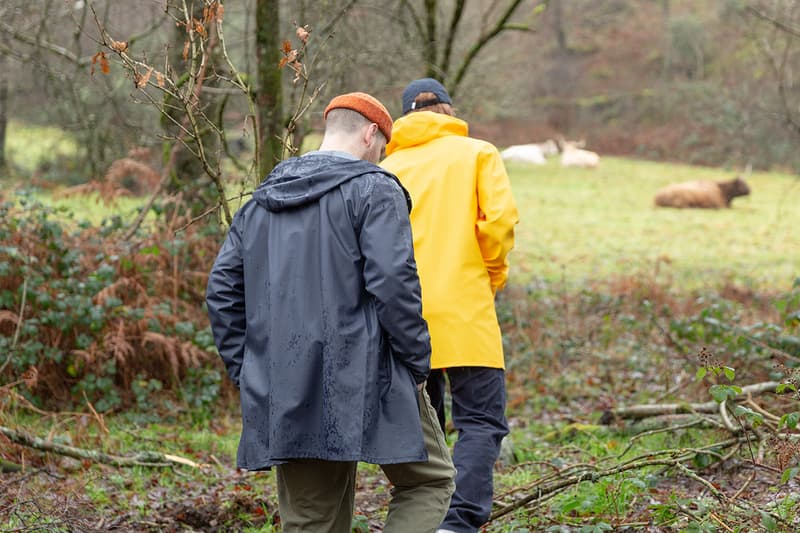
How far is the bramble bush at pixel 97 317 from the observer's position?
6.34m

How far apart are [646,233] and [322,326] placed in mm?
15064

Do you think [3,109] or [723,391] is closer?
[723,391]

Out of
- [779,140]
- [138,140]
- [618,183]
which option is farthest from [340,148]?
[779,140]

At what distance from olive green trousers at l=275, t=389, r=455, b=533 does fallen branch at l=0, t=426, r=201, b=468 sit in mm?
2218

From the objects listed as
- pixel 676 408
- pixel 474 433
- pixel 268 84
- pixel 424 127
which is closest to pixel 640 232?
pixel 676 408

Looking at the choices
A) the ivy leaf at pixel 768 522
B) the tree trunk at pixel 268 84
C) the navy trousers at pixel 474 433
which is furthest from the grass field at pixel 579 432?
the tree trunk at pixel 268 84

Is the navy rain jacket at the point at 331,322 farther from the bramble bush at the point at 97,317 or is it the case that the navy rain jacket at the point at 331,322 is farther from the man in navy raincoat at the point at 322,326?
the bramble bush at the point at 97,317

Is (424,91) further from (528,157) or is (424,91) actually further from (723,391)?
(528,157)

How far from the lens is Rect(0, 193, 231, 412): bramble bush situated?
634 cm

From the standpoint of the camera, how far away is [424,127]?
4391mm

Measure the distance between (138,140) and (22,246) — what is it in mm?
3330

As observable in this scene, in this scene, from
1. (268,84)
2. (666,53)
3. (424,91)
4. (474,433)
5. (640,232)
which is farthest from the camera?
(666,53)

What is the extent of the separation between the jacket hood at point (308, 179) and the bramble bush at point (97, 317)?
3.55m

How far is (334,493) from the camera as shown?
10.3ft
